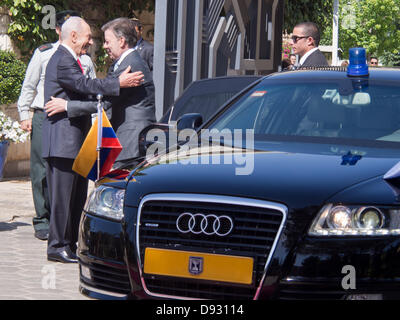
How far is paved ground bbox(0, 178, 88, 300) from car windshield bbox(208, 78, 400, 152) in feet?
5.31

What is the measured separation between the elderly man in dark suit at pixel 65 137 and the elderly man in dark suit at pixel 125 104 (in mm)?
128

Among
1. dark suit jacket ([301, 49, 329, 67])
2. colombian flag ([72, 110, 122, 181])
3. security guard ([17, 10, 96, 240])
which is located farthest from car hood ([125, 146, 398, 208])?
dark suit jacket ([301, 49, 329, 67])

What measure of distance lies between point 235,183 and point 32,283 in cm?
274

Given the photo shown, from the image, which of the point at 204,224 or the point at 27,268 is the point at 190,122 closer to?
the point at 204,224

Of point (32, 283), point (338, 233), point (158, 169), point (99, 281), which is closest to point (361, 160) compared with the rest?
point (338, 233)

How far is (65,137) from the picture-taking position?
7.76 meters

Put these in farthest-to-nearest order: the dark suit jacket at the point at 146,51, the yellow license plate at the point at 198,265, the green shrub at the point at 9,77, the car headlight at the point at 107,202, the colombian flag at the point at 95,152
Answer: the green shrub at the point at 9,77 → the dark suit jacket at the point at 146,51 → the colombian flag at the point at 95,152 → the car headlight at the point at 107,202 → the yellow license plate at the point at 198,265

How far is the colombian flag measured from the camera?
713 centimetres

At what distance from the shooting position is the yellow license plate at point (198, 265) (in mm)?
4504

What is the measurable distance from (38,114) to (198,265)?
5044 mm

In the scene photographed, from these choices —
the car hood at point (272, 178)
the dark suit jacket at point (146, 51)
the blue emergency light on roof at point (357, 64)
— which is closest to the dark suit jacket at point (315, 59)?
the dark suit jacket at point (146, 51)

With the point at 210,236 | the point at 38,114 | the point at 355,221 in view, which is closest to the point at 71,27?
the point at 38,114

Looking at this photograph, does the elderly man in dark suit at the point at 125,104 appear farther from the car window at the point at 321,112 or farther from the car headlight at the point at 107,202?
the car headlight at the point at 107,202

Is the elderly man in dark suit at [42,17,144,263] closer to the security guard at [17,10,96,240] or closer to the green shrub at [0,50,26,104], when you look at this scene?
the security guard at [17,10,96,240]
